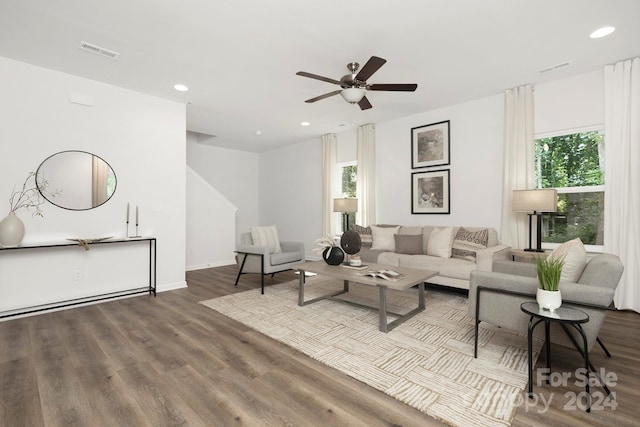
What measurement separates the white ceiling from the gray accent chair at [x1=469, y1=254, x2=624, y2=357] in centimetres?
216

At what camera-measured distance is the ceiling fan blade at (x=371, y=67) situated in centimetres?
251

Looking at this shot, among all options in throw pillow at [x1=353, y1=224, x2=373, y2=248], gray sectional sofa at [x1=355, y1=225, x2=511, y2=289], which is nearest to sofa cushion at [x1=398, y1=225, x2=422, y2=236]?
gray sectional sofa at [x1=355, y1=225, x2=511, y2=289]

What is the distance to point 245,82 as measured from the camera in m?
3.93

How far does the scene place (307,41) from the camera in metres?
2.96

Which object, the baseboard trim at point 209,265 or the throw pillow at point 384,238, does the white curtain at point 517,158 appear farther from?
the baseboard trim at point 209,265

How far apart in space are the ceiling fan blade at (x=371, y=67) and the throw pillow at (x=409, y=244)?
268 cm

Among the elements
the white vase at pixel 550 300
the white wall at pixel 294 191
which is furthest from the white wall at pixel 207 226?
the white vase at pixel 550 300

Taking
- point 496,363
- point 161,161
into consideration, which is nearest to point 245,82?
point 161,161

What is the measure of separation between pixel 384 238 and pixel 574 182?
2.68 meters

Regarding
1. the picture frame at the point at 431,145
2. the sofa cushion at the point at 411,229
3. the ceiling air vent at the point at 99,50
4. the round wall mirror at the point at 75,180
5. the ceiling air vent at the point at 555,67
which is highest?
the ceiling air vent at the point at 555,67

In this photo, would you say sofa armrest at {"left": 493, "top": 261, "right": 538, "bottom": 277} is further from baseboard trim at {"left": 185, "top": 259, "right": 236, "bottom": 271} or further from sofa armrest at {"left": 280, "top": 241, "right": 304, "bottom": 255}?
baseboard trim at {"left": 185, "top": 259, "right": 236, "bottom": 271}

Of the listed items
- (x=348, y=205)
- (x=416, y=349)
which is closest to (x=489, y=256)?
(x=416, y=349)

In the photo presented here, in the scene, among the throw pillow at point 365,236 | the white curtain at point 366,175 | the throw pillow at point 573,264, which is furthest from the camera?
the white curtain at point 366,175

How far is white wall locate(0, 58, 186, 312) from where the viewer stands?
11.1 ft
